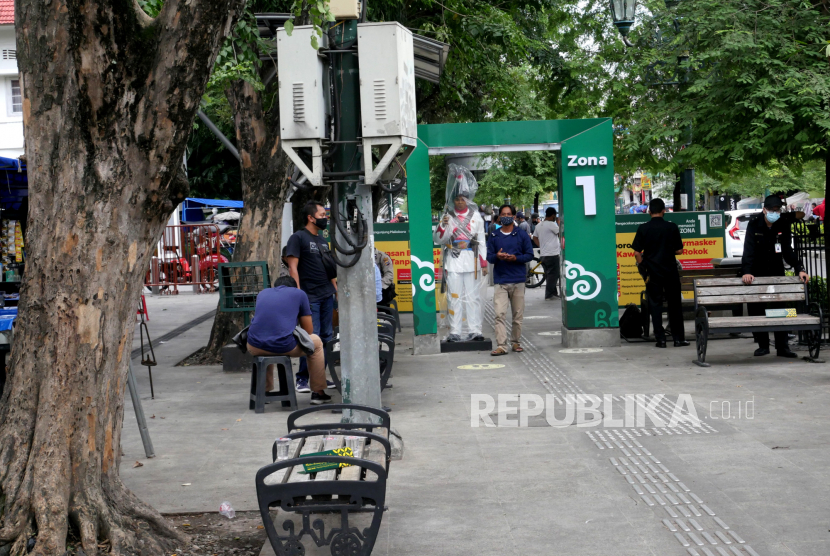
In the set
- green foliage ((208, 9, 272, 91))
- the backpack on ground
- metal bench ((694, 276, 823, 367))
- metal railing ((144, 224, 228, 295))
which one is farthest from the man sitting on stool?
metal railing ((144, 224, 228, 295))

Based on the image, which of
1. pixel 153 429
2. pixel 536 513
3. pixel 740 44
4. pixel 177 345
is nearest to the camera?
pixel 536 513

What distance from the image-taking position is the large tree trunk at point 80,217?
4.28m

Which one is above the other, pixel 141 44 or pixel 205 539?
pixel 141 44

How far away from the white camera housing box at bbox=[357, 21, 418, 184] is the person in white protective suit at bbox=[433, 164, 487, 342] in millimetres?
6608

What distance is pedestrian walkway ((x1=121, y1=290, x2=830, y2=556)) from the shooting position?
4957 mm

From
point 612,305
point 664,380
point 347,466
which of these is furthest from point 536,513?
point 612,305

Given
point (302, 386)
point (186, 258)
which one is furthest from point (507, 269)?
point (186, 258)

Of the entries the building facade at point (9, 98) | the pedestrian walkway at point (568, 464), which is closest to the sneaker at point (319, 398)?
the pedestrian walkway at point (568, 464)

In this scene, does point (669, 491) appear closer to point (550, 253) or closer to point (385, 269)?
point (385, 269)

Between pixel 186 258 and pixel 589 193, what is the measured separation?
17409 millimetres

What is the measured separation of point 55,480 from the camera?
4273mm

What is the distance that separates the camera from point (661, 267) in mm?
12188

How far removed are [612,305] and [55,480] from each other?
9338 millimetres

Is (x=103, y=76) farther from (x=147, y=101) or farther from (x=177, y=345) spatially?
(x=177, y=345)
